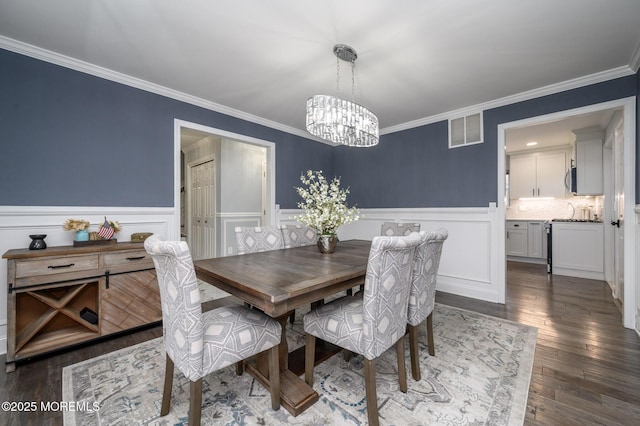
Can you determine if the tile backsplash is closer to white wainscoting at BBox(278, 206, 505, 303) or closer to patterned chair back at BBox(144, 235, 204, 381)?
white wainscoting at BBox(278, 206, 505, 303)

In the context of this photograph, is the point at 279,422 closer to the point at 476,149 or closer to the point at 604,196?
the point at 476,149

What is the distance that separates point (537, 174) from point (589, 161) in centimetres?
125

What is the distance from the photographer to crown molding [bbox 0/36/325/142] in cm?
224

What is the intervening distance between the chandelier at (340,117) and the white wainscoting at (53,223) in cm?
202

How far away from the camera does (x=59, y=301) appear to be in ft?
7.15

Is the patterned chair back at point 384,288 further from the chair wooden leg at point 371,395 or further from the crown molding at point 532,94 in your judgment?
the crown molding at point 532,94

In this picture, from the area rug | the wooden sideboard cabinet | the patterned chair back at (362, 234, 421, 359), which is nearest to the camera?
the patterned chair back at (362, 234, 421, 359)

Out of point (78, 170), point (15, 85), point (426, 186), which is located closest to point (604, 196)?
point (426, 186)

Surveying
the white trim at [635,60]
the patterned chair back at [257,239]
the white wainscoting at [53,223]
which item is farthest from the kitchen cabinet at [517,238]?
the white wainscoting at [53,223]

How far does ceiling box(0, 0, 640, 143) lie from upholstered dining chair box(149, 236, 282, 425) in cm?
173

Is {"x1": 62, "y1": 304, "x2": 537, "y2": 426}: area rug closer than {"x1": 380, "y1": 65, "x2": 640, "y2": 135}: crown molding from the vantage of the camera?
Yes

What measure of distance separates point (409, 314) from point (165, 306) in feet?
4.84

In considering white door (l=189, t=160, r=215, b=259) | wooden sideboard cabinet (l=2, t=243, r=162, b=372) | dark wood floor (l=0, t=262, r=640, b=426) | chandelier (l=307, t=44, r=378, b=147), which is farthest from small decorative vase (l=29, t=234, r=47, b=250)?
white door (l=189, t=160, r=215, b=259)

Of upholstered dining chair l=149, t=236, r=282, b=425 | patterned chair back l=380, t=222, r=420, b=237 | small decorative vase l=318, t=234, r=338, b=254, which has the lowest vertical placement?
upholstered dining chair l=149, t=236, r=282, b=425
